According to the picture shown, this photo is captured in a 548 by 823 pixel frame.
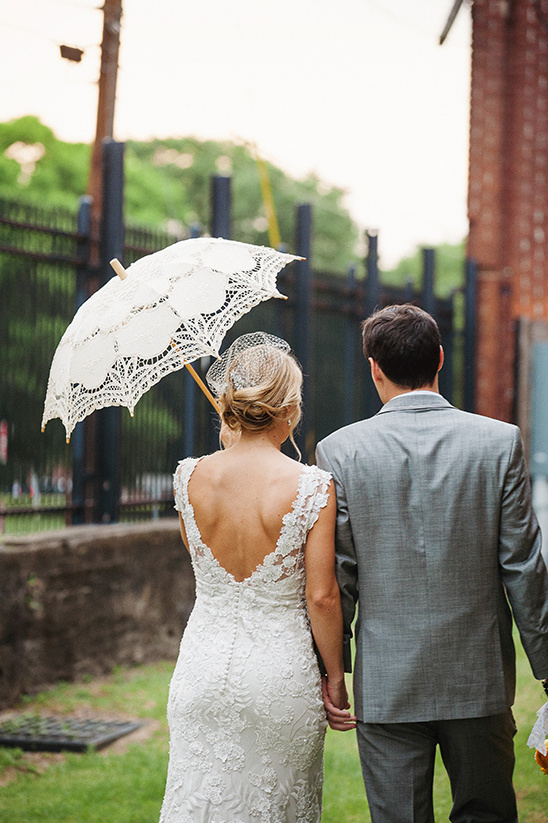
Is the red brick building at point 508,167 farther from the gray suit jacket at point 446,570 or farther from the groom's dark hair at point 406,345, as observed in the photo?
the gray suit jacket at point 446,570

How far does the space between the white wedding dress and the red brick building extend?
29.1 feet

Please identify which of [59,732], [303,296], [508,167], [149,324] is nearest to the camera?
[149,324]

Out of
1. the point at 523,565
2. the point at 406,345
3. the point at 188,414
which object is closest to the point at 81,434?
the point at 188,414

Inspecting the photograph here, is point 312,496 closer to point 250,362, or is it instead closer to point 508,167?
point 250,362

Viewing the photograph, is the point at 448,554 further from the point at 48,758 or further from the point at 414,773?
the point at 48,758

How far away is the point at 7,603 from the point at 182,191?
3632cm

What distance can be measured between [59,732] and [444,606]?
336cm

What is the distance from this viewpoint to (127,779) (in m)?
4.72

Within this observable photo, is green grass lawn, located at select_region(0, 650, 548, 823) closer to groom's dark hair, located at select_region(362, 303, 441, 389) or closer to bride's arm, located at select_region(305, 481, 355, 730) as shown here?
bride's arm, located at select_region(305, 481, 355, 730)

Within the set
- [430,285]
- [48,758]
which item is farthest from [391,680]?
[430,285]

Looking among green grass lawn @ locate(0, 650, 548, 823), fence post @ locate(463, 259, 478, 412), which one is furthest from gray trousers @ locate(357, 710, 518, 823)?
fence post @ locate(463, 259, 478, 412)

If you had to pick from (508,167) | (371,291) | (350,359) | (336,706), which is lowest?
(336,706)

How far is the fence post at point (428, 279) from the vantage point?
37.3 ft

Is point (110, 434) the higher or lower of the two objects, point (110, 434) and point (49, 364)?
the lower
